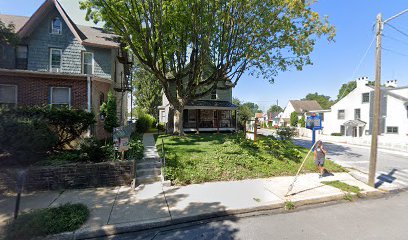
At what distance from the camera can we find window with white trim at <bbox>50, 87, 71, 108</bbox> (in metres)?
10.8

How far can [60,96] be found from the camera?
10945 mm

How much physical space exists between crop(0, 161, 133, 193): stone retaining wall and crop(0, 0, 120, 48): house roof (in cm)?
1158

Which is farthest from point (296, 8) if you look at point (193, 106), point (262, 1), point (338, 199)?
point (193, 106)

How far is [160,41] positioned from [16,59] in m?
11.4

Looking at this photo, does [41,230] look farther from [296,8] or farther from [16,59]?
[16,59]

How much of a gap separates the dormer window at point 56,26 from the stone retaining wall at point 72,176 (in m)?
12.9

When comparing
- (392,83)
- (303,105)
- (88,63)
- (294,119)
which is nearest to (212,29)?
(88,63)

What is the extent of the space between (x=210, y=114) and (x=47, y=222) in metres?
19.8

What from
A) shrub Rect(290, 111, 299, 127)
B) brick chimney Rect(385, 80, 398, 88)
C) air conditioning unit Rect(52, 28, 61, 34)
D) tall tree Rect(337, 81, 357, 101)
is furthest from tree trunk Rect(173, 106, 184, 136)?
tall tree Rect(337, 81, 357, 101)

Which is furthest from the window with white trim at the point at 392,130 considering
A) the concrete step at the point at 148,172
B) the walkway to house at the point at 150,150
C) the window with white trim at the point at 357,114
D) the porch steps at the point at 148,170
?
the concrete step at the point at 148,172

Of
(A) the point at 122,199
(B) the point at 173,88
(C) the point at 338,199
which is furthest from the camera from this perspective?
(B) the point at 173,88

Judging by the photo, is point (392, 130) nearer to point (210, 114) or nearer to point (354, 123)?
point (354, 123)

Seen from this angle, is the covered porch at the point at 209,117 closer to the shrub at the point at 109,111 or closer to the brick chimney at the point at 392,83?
the shrub at the point at 109,111

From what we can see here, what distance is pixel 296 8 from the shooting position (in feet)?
36.1
